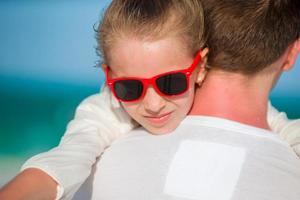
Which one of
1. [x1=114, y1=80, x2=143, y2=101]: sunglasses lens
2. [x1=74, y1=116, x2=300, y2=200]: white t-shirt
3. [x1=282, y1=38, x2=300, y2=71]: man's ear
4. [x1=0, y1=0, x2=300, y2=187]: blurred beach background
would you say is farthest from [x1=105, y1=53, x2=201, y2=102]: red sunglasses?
[x1=0, y1=0, x2=300, y2=187]: blurred beach background

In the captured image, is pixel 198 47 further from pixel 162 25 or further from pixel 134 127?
pixel 134 127

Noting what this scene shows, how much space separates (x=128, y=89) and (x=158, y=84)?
0.09 meters

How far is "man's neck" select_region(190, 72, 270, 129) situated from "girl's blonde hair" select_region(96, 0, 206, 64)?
0.43ft

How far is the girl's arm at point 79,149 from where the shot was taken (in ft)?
4.45

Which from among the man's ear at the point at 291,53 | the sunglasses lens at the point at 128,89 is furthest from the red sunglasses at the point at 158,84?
the man's ear at the point at 291,53

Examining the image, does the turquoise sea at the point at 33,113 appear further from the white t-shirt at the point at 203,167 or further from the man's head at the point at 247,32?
the man's head at the point at 247,32

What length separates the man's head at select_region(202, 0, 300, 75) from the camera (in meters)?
1.57

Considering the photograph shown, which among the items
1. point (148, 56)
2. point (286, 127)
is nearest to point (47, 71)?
point (286, 127)

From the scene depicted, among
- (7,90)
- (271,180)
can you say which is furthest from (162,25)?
(7,90)

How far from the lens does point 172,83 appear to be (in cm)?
152

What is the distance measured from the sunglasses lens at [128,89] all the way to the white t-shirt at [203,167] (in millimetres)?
131

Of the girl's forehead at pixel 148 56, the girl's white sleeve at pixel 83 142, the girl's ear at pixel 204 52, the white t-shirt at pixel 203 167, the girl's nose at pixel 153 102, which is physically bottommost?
the white t-shirt at pixel 203 167

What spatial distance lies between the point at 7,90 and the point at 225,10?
3006mm

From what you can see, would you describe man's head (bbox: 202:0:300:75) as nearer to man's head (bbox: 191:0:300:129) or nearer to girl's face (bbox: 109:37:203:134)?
man's head (bbox: 191:0:300:129)
